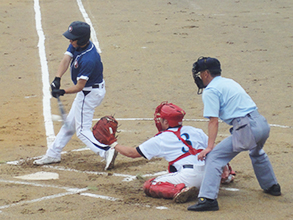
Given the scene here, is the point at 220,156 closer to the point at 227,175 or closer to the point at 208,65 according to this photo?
the point at 227,175

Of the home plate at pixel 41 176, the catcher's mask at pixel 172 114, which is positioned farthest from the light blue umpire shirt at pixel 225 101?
the home plate at pixel 41 176

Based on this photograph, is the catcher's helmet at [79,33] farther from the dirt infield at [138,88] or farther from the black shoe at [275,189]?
the black shoe at [275,189]

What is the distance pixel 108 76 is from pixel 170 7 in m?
8.00

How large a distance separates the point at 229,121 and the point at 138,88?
7159 mm

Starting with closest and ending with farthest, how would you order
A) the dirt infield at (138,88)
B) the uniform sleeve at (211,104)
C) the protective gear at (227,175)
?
the uniform sleeve at (211,104)
the dirt infield at (138,88)
the protective gear at (227,175)

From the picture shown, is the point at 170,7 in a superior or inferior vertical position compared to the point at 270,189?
superior

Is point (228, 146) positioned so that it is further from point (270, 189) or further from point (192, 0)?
point (192, 0)

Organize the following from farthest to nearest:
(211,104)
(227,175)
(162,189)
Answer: (227,175)
(162,189)
(211,104)

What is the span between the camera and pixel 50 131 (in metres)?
9.44

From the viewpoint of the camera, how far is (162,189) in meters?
5.67

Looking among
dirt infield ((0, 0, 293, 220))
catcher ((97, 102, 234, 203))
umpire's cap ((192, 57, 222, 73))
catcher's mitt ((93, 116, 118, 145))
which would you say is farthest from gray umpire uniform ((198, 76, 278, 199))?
catcher's mitt ((93, 116, 118, 145))

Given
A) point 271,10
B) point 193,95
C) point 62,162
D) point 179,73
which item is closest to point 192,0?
point 271,10

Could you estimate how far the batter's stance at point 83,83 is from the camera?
265 inches

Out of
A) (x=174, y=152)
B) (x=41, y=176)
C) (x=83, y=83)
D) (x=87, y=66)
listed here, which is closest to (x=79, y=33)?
(x=87, y=66)
